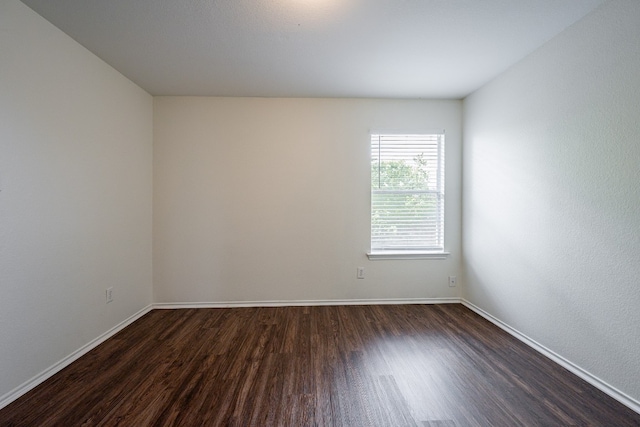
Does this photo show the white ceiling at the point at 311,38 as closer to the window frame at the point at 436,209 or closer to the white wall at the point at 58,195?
the white wall at the point at 58,195

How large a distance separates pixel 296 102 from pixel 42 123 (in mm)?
2195

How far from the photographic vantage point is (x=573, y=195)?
1.88 meters

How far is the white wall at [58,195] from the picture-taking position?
62.7 inches

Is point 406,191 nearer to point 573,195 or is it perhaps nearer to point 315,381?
point 573,195

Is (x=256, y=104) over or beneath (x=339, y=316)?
over

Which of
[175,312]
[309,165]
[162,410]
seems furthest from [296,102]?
[162,410]

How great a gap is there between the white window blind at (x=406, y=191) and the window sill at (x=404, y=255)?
0.08 meters

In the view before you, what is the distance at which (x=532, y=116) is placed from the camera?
2.21 m

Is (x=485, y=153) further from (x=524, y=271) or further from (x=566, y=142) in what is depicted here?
(x=524, y=271)

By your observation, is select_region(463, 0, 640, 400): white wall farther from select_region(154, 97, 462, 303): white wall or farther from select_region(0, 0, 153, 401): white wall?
select_region(0, 0, 153, 401): white wall

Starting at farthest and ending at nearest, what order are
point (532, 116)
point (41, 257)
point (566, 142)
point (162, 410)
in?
point (532, 116) < point (566, 142) < point (41, 257) < point (162, 410)

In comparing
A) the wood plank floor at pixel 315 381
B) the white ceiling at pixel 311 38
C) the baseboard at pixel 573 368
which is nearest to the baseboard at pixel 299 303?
the wood plank floor at pixel 315 381

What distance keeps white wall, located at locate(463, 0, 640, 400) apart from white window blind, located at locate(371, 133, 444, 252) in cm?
58

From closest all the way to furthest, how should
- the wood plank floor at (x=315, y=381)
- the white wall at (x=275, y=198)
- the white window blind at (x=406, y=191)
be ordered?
1. the wood plank floor at (x=315, y=381)
2. the white wall at (x=275, y=198)
3. the white window blind at (x=406, y=191)
